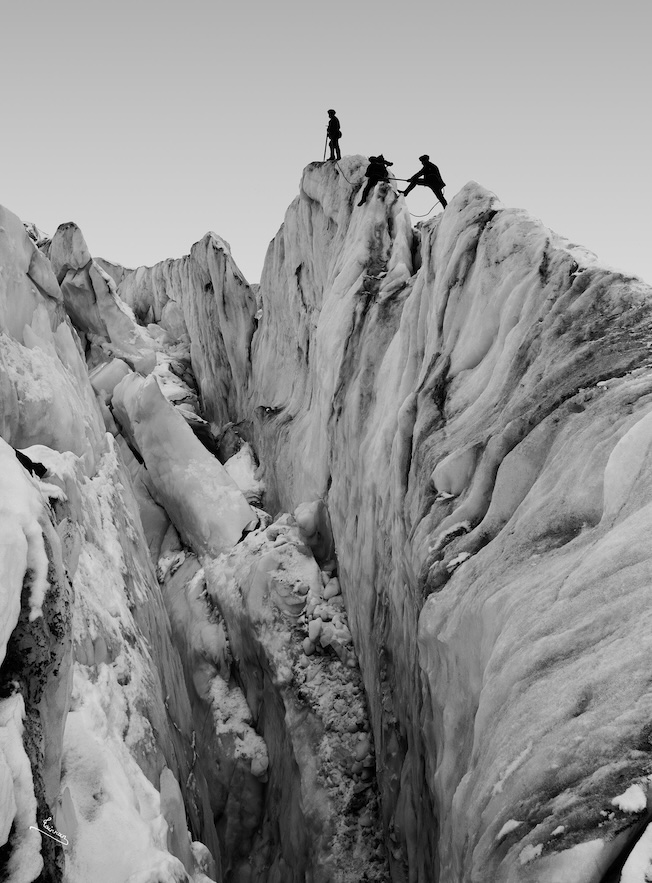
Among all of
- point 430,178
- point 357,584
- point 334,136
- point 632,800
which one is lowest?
point 632,800

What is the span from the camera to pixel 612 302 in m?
5.62

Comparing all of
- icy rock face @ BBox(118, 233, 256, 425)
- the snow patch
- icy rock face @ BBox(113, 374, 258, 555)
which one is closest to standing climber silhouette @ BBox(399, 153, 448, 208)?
icy rock face @ BBox(113, 374, 258, 555)

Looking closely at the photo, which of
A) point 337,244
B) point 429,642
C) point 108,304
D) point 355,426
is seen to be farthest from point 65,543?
point 108,304

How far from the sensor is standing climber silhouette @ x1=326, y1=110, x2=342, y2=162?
1440cm

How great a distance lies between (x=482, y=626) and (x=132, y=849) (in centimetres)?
301

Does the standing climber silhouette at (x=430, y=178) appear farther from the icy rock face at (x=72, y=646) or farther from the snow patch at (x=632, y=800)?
the snow patch at (x=632, y=800)

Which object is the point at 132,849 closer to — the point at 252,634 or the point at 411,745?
the point at 411,745

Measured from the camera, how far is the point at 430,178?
12070mm

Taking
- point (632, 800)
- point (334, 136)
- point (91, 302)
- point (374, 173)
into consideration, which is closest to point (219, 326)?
point (91, 302)

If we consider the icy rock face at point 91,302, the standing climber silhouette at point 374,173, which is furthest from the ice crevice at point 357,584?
the icy rock face at point 91,302

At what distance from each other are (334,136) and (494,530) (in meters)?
12.0

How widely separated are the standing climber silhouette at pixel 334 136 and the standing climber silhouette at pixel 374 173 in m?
2.37

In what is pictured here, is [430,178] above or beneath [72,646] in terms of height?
above

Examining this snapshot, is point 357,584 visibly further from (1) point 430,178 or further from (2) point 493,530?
(1) point 430,178
